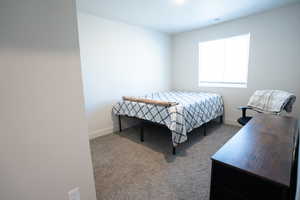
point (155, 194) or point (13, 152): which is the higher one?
point (13, 152)

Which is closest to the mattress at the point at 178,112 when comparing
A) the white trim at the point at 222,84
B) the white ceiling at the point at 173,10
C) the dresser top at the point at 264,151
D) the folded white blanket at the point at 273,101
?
the white trim at the point at 222,84

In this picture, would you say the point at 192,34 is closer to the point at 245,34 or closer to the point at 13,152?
the point at 245,34

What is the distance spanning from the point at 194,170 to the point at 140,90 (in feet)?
7.28

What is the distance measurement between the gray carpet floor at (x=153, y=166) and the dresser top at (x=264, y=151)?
65 cm

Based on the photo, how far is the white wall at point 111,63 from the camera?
265 centimetres

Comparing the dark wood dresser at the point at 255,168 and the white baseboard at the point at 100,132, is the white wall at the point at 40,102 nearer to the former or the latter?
the dark wood dresser at the point at 255,168

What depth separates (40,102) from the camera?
900mm

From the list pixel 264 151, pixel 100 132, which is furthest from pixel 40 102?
pixel 100 132

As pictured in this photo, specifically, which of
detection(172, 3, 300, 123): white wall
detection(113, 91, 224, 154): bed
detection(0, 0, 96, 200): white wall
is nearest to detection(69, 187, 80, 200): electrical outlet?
detection(0, 0, 96, 200): white wall

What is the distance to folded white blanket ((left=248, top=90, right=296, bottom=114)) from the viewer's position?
2.21 metres

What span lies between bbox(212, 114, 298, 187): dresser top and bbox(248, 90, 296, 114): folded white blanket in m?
0.83

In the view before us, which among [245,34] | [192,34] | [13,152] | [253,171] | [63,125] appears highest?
[192,34]

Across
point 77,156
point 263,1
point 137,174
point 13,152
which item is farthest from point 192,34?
point 13,152

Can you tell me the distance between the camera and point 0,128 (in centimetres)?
78
